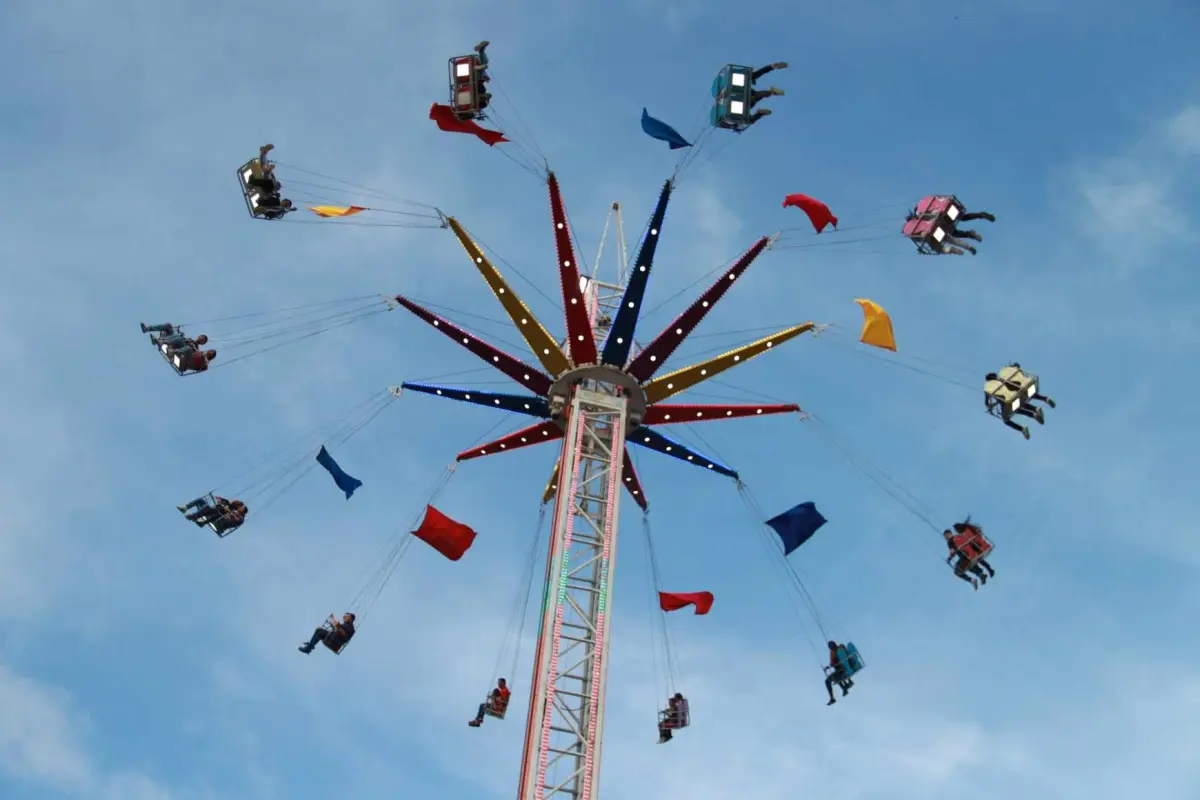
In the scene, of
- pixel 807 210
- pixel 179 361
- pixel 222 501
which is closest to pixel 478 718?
pixel 222 501

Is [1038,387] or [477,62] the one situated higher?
[477,62]

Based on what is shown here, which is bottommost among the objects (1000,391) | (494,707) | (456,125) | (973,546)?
(494,707)

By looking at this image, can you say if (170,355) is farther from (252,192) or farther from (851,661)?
(851,661)

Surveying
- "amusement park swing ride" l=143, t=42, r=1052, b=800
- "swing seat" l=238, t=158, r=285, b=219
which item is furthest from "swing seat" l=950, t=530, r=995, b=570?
"swing seat" l=238, t=158, r=285, b=219

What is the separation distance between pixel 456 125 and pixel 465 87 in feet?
3.05

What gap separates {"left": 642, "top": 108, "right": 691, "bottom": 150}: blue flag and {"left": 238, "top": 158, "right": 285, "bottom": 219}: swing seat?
951 cm

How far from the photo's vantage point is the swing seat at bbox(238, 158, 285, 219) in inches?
1435

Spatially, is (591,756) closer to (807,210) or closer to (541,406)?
(541,406)

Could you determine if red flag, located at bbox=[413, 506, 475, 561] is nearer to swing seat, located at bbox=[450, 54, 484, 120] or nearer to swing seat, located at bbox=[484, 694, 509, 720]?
swing seat, located at bbox=[484, 694, 509, 720]

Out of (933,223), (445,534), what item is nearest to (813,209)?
(933,223)

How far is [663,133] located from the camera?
35656mm

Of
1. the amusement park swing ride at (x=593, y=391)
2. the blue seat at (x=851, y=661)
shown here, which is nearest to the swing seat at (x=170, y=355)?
the amusement park swing ride at (x=593, y=391)

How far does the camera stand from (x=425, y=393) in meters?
36.7

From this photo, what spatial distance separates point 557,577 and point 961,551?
11044mm
